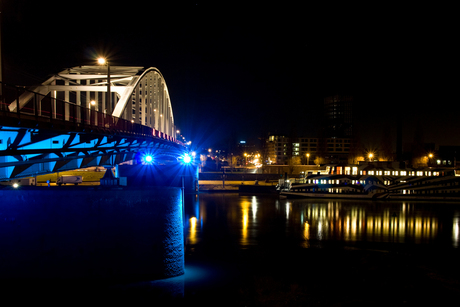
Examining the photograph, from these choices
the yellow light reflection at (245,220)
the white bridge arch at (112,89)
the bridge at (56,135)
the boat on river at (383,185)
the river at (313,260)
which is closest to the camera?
the bridge at (56,135)

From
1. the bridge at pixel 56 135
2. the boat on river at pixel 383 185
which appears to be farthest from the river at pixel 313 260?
the boat on river at pixel 383 185

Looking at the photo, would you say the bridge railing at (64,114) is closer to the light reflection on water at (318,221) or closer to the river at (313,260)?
the river at (313,260)

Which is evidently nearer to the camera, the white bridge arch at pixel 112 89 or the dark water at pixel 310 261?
the dark water at pixel 310 261

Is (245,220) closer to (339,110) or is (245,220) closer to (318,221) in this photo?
(318,221)

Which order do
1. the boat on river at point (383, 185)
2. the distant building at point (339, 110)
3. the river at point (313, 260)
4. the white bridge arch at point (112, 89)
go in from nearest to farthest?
the river at point (313, 260), the white bridge arch at point (112, 89), the boat on river at point (383, 185), the distant building at point (339, 110)

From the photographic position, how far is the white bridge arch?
18.1m

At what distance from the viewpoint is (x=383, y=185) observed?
3419 cm

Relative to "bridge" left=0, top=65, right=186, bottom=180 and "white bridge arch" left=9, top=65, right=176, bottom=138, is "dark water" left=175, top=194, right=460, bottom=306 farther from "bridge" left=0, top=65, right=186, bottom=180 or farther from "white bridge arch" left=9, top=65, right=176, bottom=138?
"white bridge arch" left=9, top=65, right=176, bottom=138

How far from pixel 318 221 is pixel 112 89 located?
56.8 ft

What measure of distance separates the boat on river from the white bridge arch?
1847 cm

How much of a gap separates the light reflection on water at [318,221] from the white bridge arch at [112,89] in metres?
9.80

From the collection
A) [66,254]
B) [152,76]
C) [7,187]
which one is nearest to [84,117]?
[7,187]

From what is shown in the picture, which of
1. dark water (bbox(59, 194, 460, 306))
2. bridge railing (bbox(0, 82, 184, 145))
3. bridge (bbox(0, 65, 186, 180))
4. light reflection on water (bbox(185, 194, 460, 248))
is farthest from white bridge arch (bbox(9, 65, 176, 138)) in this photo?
light reflection on water (bbox(185, 194, 460, 248))

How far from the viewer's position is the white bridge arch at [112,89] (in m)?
18.1
